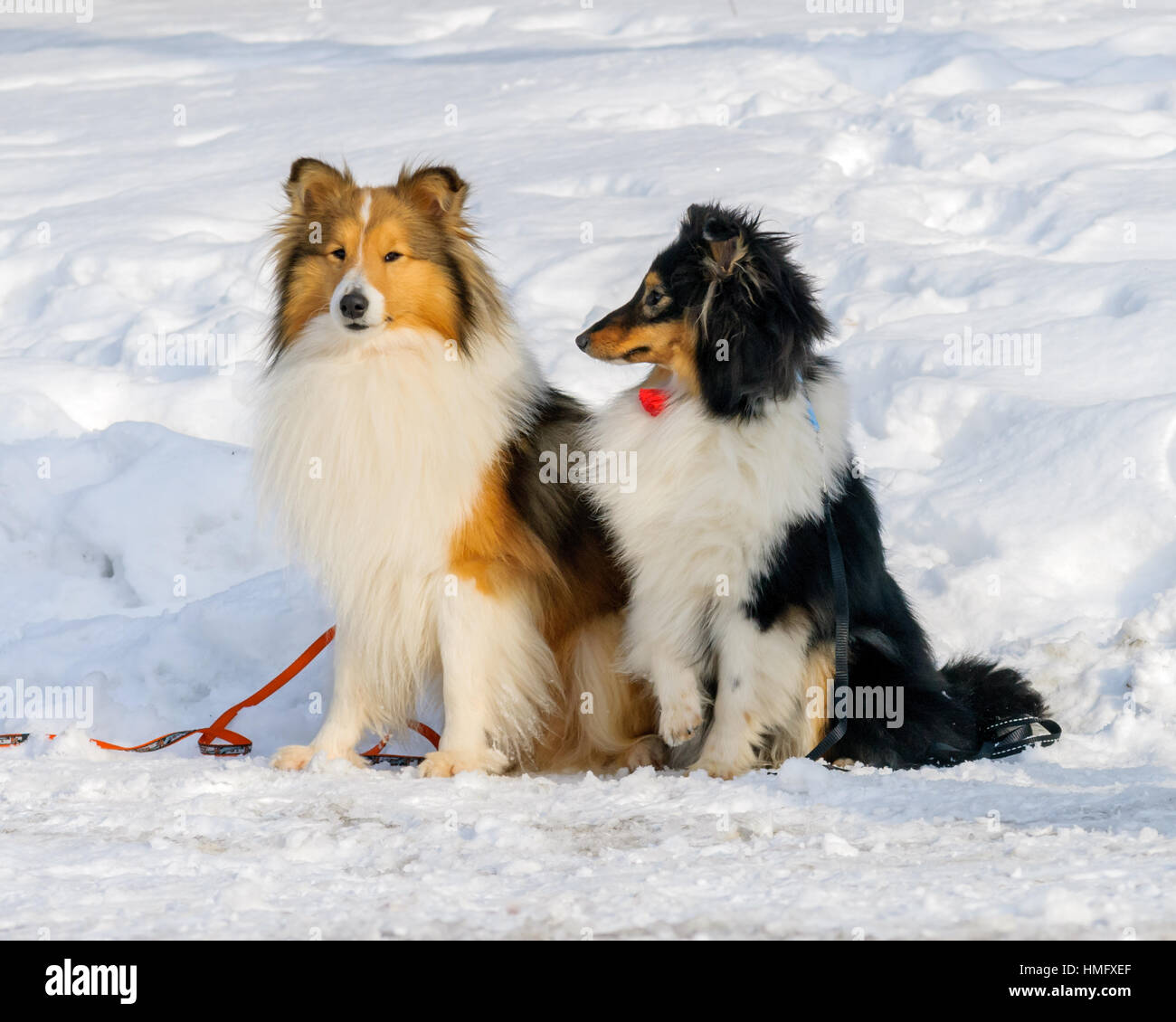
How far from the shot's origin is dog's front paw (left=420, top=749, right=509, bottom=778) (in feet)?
13.0

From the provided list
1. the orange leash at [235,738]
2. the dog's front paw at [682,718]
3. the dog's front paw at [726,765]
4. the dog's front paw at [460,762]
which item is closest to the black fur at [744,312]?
the dog's front paw at [682,718]

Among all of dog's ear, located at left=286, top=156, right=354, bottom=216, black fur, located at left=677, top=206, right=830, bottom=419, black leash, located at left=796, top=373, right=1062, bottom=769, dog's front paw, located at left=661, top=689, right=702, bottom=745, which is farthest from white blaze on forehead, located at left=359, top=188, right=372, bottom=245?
dog's front paw, located at left=661, top=689, right=702, bottom=745

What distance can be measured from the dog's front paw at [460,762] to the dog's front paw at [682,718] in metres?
0.53

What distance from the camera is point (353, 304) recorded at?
12.6 ft

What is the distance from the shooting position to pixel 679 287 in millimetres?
3879

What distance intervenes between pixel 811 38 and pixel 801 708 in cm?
969

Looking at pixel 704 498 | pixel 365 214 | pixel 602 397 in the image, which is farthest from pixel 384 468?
pixel 602 397

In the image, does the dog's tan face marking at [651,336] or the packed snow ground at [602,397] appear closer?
the packed snow ground at [602,397]

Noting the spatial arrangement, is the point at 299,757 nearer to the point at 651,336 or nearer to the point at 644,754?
the point at 644,754

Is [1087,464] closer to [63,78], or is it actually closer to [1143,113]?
[1143,113]

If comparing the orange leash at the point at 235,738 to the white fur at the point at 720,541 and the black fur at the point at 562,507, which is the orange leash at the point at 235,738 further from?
the white fur at the point at 720,541

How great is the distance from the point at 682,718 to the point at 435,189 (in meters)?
1.76

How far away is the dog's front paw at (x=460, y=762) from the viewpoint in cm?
397
